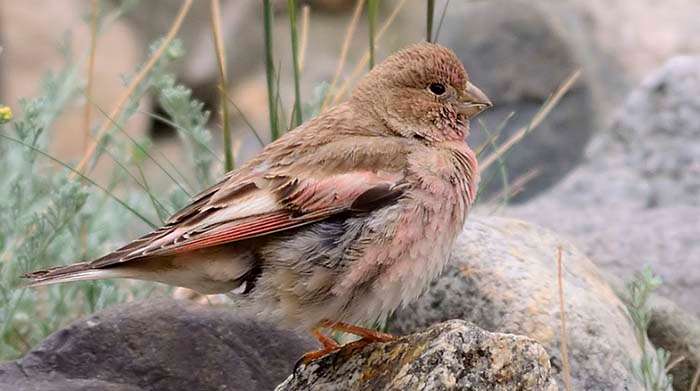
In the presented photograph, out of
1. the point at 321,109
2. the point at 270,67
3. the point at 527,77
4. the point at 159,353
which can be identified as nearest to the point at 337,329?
the point at 159,353

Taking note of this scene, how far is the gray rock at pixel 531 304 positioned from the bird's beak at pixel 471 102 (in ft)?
1.52

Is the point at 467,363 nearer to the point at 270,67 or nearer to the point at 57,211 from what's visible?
the point at 270,67

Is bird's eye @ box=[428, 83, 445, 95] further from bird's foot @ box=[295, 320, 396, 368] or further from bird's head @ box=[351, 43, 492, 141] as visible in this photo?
bird's foot @ box=[295, 320, 396, 368]

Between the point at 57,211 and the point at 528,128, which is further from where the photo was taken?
the point at 528,128

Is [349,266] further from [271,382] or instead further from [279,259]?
[271,382]

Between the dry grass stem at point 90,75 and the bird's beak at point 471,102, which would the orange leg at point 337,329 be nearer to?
the bird's beak at point 471,102

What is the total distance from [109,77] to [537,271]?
836 cm

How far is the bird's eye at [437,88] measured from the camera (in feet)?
15.4

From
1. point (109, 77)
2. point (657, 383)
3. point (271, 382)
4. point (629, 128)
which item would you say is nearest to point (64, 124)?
point (109, 77)

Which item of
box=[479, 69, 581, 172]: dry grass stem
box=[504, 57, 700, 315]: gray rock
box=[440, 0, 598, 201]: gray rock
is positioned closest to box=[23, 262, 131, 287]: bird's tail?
box=[479, 69, 581, 172]: dry grass stem

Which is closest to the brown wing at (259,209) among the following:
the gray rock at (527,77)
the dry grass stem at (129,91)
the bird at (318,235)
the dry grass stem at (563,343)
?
the bird at (318,235)

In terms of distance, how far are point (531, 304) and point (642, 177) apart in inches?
106

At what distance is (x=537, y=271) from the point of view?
187 inches

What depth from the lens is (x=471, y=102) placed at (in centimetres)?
470
